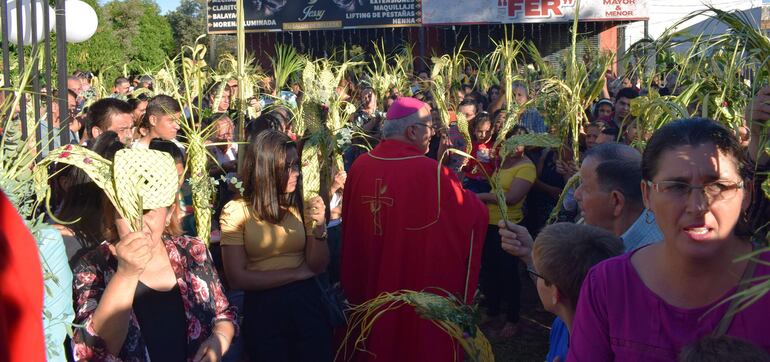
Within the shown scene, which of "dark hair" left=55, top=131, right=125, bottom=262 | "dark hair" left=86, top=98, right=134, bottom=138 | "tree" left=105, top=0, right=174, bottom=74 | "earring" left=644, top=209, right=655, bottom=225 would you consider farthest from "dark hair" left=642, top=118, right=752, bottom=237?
"tree" left=105, top=0, right=174, bottom=74

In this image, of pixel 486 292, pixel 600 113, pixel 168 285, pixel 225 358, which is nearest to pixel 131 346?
pixel 168 285

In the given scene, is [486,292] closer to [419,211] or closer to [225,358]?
[419,211]

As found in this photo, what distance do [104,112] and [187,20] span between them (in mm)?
37668

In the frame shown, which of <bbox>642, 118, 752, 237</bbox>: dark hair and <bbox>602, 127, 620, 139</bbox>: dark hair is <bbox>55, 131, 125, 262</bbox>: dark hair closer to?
<bbox>642, 118, 752, 237</bbox>: dark hair

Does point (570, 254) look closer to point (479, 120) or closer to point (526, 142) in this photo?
point (526, 142)

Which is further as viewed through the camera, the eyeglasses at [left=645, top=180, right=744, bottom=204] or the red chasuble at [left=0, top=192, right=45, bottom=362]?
the eyeglasses at [left=645, top=180, right=744, bottom=204]

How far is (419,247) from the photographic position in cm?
459

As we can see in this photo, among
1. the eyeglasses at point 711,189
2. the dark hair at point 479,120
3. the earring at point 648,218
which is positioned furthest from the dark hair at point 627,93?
the eyeglasses at point 711,189

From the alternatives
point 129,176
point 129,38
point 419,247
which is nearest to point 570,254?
point 129,176

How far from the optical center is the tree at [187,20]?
3797 centimetres

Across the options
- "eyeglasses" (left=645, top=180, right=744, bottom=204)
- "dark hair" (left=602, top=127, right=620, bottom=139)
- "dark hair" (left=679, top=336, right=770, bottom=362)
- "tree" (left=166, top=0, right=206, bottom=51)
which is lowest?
"dark hair" (left=679, top=336, right=770, bottom=362)

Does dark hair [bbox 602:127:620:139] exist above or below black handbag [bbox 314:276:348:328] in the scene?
above

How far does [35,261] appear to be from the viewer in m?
1.33

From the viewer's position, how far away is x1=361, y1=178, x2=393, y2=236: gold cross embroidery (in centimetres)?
460
